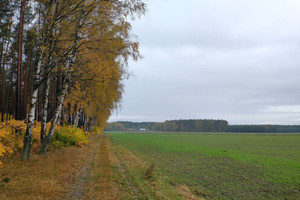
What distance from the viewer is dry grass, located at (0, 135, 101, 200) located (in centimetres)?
596

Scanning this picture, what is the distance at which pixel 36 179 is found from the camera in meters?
7.35

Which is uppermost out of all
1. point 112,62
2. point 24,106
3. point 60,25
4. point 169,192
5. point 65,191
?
→ point 60,25

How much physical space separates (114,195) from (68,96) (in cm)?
1448

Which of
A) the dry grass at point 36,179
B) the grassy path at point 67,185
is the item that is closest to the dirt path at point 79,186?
the grassy path at point 67,185

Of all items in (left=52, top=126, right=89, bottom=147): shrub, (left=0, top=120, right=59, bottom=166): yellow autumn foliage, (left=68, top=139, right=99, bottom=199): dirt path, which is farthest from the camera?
(left=52, top=126, right=89, bottom=147): shrub

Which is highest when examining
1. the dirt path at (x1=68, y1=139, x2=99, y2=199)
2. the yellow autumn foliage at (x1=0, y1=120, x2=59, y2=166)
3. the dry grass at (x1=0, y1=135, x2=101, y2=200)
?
the yellow autumn foliage at (x1=0, y1=120, x2=59, y2=166)

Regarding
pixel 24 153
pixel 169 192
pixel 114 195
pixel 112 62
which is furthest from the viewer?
pixel 112 62

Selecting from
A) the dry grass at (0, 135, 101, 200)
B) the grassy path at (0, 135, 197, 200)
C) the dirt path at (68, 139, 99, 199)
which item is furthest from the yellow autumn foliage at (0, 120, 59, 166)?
the dirt path at (68, 139, 99, 199)

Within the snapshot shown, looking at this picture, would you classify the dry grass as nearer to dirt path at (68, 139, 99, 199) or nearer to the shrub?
dirt path at (68, 139, 99, 199)

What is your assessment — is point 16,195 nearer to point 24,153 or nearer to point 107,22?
point 24,153

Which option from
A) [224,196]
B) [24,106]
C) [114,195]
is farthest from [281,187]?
[24,106]

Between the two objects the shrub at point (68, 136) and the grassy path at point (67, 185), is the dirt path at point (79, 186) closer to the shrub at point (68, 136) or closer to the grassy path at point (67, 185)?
the grassy path at point (67, 185)

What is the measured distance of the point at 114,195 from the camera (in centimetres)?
648

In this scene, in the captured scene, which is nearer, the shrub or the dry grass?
the dry grass
